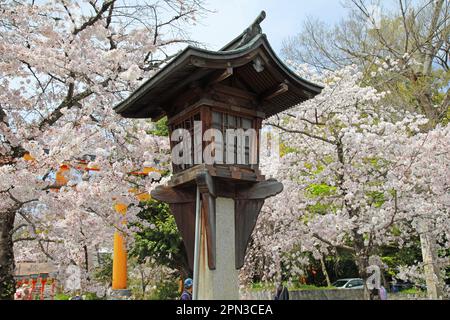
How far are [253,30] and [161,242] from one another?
33.6 feet

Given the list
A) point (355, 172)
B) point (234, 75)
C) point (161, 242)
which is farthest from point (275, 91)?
point (161, 242)

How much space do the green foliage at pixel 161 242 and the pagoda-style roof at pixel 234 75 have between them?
8496 millimetres

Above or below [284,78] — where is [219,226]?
below

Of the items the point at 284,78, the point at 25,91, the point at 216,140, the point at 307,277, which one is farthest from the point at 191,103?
the point at 307,277

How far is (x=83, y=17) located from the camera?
7.47 m

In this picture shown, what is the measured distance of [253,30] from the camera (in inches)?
206

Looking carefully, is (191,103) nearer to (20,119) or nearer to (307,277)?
(20,119)

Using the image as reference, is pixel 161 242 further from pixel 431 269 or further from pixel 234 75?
pixel 234 75

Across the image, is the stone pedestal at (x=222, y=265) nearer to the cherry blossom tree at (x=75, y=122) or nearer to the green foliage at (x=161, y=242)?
the cherry blossom tree at (x=75, y=122)

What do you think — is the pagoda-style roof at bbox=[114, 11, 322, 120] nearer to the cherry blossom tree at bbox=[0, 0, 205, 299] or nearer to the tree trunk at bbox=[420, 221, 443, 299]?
the cherry blossom tree at bbox=[0, 0, 205, 299]

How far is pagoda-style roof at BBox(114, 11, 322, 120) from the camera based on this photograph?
4.57 metres

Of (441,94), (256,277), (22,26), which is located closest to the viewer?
(22,26)
